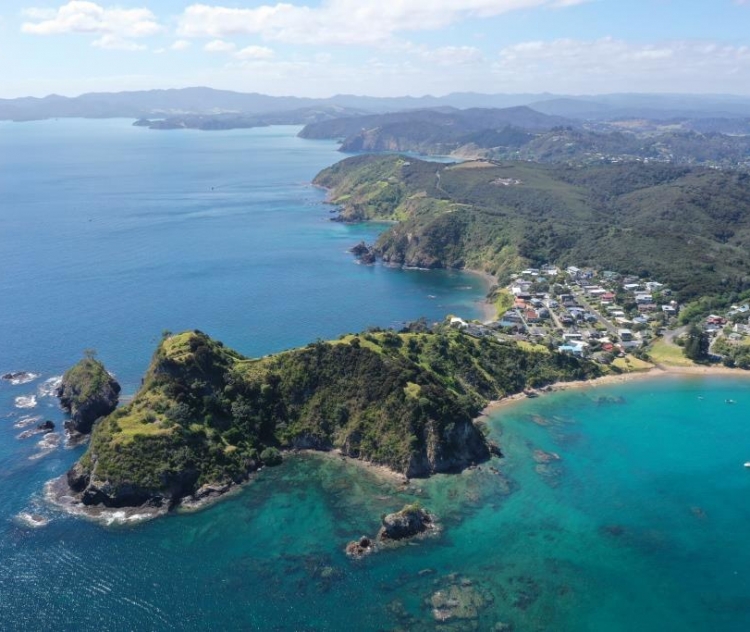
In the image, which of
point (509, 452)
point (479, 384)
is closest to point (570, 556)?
point (509, 452)

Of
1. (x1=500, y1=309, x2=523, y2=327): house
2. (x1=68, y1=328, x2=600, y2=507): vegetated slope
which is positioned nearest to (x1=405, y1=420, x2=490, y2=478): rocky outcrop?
(x1=68, y1=328, x2=600, y2=507): vegetated slope

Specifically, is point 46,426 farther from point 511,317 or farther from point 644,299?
point 644,299

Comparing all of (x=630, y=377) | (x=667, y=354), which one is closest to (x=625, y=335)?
(x=667, y=354)

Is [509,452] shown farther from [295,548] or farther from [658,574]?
[295,548]

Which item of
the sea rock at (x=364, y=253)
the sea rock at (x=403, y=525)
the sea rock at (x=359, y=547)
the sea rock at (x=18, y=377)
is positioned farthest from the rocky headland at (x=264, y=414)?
the sea rock at (x=364, y=253)

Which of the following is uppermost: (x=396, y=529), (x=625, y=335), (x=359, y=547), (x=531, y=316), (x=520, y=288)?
(x=520, y=288)

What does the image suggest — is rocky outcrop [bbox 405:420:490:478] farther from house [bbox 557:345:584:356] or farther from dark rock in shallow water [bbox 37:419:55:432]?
dark rock in shallow water [bbox 37:419:55:432]

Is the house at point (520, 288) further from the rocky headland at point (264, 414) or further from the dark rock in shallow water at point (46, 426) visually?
the dark rock in shallow water at point (46, 426)
